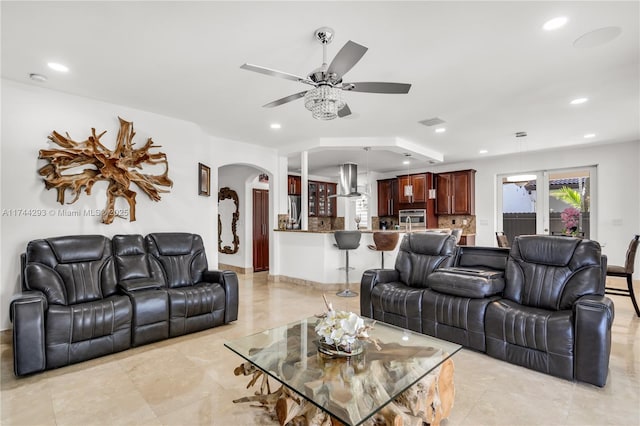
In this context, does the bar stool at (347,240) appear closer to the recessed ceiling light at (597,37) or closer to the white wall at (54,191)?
the white wall at (54,191)

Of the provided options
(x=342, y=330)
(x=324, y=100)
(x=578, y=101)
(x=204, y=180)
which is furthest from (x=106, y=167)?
(x=578, y=101)

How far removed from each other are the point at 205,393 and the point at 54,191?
286 cm

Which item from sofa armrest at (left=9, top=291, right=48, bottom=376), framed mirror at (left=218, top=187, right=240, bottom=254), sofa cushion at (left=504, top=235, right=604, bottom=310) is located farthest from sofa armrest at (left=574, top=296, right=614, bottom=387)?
framed mirror at (left=218, top=187, right=240, bottom=254)

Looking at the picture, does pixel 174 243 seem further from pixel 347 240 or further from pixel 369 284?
pixel 347 240

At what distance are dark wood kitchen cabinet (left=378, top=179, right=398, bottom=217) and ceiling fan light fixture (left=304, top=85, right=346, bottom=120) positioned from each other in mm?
6710

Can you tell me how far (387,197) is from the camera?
9.23m

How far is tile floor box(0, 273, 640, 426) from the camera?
1.97 meters

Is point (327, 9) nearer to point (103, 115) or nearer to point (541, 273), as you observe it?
point (541, 273)

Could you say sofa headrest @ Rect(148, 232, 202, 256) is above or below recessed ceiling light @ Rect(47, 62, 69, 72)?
below

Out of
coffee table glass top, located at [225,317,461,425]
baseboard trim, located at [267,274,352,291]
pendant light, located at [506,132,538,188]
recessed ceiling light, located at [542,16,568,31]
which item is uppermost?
recessed ceiling light, located at [542,16,568,31]

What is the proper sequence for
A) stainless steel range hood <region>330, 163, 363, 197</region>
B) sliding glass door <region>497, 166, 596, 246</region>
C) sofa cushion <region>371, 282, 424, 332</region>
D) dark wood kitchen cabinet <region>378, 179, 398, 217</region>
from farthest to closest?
dark wood kitchen cabinet <region>378, 179, 398, 217</region> → stainless steel range hood <region>330, 163, 363, 197</region> → sliding glass door <region>497, 166, 596, 246</region> → sofa cushion <region>371, 282, 424, 332</region>

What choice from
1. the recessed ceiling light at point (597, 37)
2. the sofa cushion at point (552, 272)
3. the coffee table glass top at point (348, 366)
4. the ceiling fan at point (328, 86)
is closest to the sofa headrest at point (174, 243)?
the coffee table glass top at point (348, 366)

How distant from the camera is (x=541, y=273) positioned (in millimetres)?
2846

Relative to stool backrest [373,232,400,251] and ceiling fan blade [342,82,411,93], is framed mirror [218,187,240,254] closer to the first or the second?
stool backrest [373,232,400,251]
